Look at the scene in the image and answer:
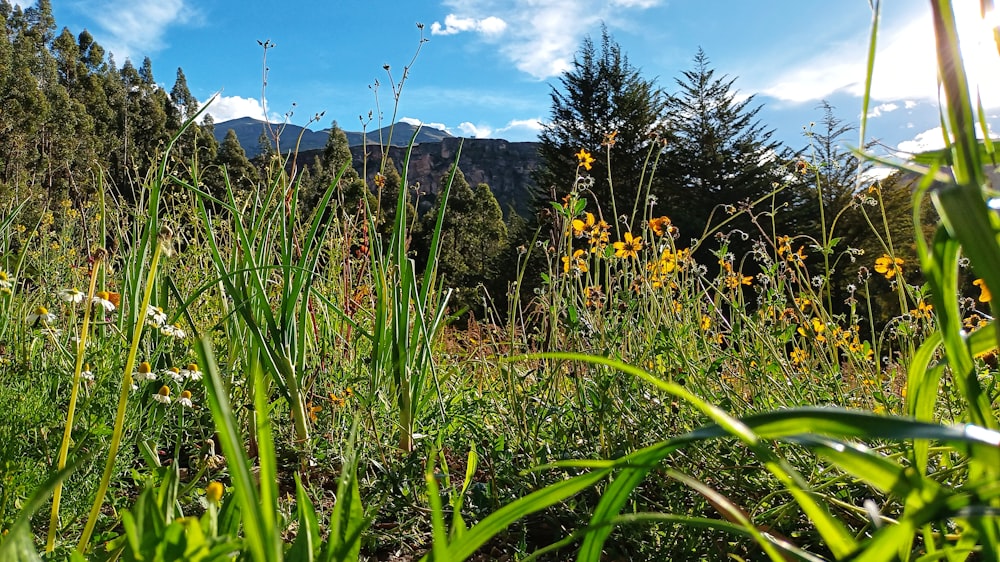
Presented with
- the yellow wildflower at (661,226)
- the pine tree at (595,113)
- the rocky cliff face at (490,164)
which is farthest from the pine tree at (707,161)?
the rocky cliff face at (490,164)

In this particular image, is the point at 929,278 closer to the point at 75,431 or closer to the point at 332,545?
the point at 332,545

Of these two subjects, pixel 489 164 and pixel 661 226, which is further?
pixel 489 164

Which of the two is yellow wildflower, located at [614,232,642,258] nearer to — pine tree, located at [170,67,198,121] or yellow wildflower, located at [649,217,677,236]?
yellow wildflower, located at [649,217,677,236]

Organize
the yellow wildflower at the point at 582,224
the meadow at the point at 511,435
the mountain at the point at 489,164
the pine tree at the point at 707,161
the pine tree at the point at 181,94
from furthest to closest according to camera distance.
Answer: the mountain at the point at 489,164, the pine tree at the point at 181,94, the pine tree at the point at 707,161, the yellow wildflower at the point at 582,224, the meadow at the point at 511,435

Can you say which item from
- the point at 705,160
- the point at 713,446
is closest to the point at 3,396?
the point at 713,446

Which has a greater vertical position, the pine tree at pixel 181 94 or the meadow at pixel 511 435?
the pine tree at pixel 181 94

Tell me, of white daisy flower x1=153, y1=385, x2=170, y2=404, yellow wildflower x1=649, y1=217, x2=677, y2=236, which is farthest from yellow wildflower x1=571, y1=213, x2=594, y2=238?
white daisy flower x1=153, y1=385, x2=170, y2=404

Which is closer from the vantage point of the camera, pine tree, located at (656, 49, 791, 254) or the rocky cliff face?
pine tree, located at (656, 49, 791, 254)

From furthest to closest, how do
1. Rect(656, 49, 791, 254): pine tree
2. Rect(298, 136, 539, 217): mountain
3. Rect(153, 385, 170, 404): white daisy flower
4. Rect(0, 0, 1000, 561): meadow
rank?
Rect(298, 136, 539, 217): mountain
Rect(656, 49, 791, 254): pine tree
Rect(153, 385, 170, 404): white daisy flower
Rect(0, 0, 1000, 561): meadow

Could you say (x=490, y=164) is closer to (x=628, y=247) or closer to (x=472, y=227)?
(x=472, y=227)

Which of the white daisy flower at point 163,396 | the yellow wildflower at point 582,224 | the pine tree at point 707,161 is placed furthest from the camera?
the pine tree at point 707,161

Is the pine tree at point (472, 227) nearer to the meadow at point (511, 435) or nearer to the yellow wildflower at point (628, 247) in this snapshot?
the yellow wildflower at point (628, 247)

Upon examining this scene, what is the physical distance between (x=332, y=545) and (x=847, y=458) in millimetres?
427

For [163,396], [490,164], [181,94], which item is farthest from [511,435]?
[490,164]
